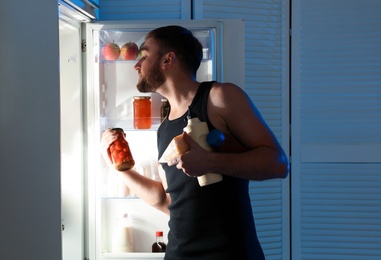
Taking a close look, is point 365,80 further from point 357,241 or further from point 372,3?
point 357,241

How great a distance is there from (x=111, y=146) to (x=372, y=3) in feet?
5.78

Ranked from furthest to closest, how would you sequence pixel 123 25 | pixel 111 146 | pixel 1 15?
pixel 123 25, pixel 111 146, pixel 1 15

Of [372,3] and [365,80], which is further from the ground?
[372,3]

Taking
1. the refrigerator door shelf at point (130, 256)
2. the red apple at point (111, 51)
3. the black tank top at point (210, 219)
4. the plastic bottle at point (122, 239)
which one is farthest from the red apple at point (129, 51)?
the refrigerator door shelf at point (130, 256)

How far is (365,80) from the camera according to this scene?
3010 mm

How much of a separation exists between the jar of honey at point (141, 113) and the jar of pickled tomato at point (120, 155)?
0.32 m

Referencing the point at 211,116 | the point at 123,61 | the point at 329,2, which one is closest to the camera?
the point at 211,116

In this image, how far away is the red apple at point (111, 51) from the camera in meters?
2.43

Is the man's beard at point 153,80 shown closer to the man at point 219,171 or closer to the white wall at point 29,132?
the man at point 219,171

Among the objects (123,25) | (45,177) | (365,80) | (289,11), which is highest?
(289,11)

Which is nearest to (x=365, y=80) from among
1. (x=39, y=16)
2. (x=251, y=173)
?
(x=251, y=173)

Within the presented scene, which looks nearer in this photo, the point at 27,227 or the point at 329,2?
the point at 27,227

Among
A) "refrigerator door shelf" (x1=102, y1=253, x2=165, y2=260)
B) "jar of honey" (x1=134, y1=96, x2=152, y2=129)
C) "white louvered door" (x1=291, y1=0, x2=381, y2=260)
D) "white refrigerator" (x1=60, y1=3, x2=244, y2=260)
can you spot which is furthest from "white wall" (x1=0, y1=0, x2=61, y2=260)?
"white louvered door" (x1=291, y1=0, x2=381, y2=260)

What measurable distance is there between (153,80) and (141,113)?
0.48 metres
